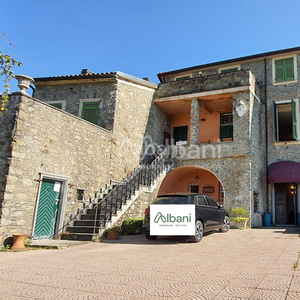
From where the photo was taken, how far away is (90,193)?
11758 millimetres

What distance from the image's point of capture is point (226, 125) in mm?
16828

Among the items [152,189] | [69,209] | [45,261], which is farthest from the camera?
[152,189]

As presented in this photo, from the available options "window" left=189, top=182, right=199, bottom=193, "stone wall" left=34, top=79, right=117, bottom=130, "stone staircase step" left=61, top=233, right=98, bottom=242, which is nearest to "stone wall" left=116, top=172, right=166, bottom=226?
"stone staircase step" left=61, top=233, right=98, bottom=242

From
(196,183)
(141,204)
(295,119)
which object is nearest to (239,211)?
(141,204)

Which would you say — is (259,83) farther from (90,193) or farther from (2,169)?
(2,169)

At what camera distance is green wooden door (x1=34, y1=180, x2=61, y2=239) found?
970 centimetres

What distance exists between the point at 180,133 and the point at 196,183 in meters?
3.14

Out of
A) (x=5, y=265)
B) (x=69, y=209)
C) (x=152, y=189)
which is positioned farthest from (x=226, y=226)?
(x=5, y=265)

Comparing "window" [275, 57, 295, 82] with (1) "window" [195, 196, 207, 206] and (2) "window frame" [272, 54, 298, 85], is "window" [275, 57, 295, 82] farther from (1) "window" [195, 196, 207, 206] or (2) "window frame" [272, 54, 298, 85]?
(1) "window" [195, 196, 207, 206]

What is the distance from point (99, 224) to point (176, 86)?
352 inches

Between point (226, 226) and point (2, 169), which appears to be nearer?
point (2, 169)

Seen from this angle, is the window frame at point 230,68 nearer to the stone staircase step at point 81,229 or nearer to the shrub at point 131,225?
the shrub at point 131,225

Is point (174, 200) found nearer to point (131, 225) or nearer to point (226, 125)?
point (131, 225)

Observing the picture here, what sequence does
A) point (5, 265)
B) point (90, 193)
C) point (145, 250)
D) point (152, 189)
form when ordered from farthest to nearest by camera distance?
point (152, 189) < point (90, 193) < point (145, 250) < point (5, 265)
